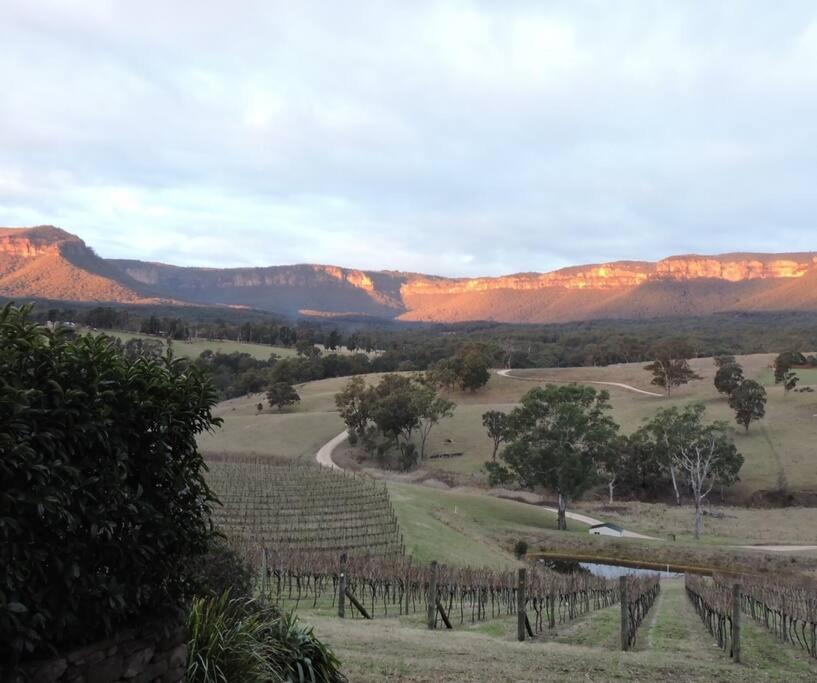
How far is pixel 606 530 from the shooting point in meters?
43.4

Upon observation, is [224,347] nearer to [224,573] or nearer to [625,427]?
[625,427]

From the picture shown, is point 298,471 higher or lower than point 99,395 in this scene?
lower

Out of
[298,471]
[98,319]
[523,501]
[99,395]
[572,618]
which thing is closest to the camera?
[99,395]

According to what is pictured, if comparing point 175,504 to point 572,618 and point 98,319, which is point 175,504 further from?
point 98,319

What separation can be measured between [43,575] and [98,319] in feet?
427

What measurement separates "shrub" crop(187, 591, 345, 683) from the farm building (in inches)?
1477

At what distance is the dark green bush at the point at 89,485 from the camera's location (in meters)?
4.84

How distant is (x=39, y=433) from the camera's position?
5008 mm

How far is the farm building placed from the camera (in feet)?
141

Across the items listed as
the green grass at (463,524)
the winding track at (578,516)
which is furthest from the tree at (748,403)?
the green grass at (463,524)

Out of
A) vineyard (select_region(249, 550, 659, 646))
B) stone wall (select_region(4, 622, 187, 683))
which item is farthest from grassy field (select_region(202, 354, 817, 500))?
stone wall (select_region(4, 622, 187, 683))

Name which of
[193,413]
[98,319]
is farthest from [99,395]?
[98,319]

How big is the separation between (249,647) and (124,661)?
78.0 inches

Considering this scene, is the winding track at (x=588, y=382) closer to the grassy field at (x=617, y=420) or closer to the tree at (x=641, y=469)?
the grassy field at (x=617, y=420)
